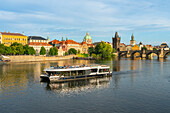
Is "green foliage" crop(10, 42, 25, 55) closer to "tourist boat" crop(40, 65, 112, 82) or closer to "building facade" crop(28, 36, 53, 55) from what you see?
"building facade" crop(28, 36, 53, 55)

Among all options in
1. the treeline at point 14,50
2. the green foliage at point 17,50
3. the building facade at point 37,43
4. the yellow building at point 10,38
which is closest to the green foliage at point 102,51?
the building facade at point 37,43

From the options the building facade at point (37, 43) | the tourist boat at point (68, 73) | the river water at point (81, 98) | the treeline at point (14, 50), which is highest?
the building facade at point (37, 43)

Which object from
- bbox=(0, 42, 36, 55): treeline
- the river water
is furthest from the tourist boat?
bbox=(0, 42, 36, 55): treeline

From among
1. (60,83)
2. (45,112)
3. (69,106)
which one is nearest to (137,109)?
(69,106)

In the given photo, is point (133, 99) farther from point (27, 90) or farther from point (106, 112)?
point (27, 90)

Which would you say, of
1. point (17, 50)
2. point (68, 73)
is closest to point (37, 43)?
point (17, 50)

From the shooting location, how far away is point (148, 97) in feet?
108

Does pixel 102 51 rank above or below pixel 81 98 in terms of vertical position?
above

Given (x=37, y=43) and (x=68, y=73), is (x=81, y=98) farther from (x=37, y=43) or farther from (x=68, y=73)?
(x=37, y=43)

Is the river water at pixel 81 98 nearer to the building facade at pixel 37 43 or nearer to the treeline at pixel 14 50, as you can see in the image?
the treeline at pixel 14 50

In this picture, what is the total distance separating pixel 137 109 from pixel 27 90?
21408mm

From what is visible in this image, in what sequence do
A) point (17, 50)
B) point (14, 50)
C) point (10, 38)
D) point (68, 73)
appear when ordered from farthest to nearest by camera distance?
point (10, 38)
point (17, 50)
point (14, 50)
point (68, 73)

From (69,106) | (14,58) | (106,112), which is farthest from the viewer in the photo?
(14,58)

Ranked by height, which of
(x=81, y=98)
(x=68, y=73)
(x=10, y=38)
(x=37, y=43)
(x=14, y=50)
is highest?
(x=10, y=38)
